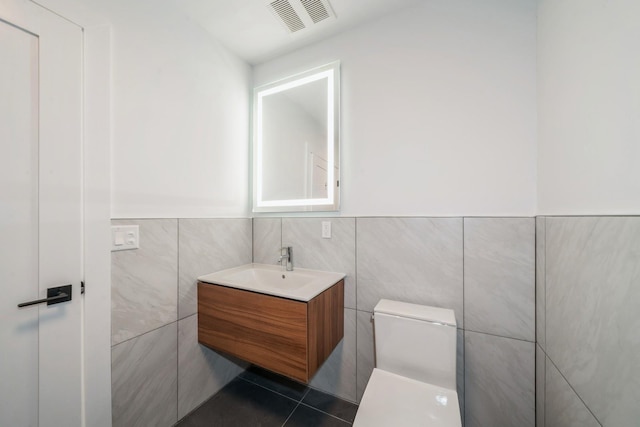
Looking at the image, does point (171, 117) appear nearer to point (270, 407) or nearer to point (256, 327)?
point (256, 327)

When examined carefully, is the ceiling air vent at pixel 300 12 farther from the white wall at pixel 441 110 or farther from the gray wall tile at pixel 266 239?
the gray wall tile at pixel 266 239

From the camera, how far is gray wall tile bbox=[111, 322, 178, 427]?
1119mm

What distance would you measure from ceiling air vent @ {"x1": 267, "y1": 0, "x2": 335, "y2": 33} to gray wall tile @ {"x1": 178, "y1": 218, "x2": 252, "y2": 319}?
4.57ft

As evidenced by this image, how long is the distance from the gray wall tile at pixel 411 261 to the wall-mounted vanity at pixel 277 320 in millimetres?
218

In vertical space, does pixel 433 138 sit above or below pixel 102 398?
above

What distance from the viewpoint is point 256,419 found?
1365 mm

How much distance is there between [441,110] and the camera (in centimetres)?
131

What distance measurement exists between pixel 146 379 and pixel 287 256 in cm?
100

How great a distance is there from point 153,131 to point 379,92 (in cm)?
137

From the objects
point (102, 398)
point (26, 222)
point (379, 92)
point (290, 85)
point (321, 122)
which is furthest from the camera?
point (290, 85)

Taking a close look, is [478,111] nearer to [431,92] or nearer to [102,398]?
[431,92]

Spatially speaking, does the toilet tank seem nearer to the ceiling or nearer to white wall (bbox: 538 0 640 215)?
white wall (bbox: 538 0 640 215)

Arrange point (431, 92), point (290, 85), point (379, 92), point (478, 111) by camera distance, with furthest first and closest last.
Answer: point (290, 85), point (379, 92), point (431, 92), point (478, 111)

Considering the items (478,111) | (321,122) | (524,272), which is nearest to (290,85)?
(321,122)
